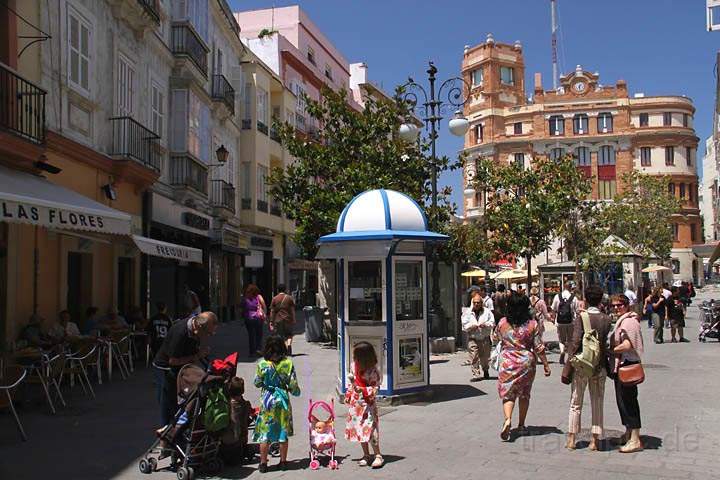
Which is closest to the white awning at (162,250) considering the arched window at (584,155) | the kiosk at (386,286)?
the kiosk at (386,286)

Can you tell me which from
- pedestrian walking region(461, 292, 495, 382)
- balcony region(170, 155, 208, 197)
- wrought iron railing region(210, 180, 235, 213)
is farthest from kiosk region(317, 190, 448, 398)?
wrought iron railing region(210, 180, 235, 213)

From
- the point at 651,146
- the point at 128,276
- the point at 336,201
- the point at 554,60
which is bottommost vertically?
the point at 128,276

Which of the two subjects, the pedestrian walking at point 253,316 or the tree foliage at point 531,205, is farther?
the tree foliage at point 531,205

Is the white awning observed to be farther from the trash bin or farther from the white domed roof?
the trash bin

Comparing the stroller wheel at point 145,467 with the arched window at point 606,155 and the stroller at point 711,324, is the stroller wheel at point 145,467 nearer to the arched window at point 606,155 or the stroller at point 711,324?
the stroller at point 711,324

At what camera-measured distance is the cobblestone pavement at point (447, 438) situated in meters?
6.60

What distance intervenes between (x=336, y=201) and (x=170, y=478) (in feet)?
41.5

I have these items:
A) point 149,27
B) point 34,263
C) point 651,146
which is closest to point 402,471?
point 34,263

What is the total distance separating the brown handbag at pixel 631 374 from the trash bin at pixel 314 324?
1366 centimetres

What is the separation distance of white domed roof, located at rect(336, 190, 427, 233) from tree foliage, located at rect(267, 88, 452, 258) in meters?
8.30

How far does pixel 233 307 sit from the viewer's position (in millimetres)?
30594

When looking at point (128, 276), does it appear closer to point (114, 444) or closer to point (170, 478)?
A: point (114, 444)

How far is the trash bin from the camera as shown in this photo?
2027 cm

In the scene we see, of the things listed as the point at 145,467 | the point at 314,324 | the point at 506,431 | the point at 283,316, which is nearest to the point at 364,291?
the point at 506,431
